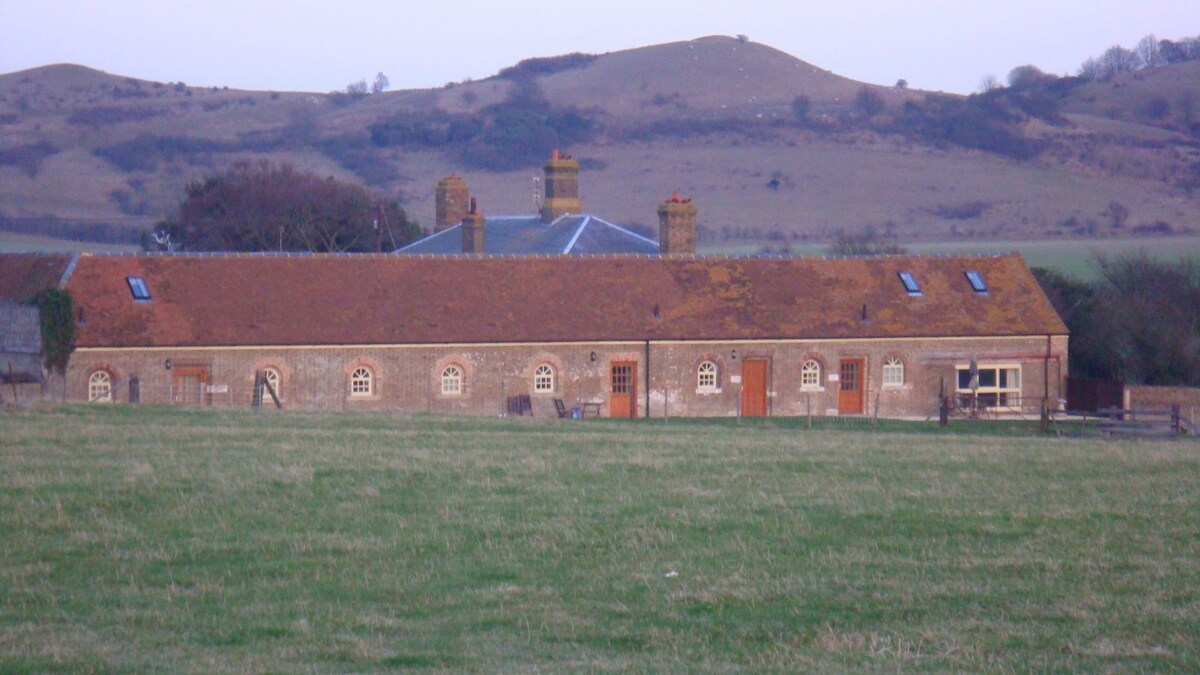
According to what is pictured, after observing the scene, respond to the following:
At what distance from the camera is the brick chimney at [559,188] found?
5128cm

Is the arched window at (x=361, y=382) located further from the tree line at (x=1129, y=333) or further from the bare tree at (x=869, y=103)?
the bare tree at (x=869, y=103)

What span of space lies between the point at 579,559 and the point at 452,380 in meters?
24.9

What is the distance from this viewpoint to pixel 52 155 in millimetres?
123062

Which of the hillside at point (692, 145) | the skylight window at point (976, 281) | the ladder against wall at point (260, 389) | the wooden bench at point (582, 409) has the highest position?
the hillside at point (692, 145)

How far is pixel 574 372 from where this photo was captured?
37406 millimetres

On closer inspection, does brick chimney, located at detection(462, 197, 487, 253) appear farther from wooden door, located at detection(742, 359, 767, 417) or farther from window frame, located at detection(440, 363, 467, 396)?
wooden door, located at detection(742, 359, 767, 417)

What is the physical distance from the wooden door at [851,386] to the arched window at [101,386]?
19902 millimetres

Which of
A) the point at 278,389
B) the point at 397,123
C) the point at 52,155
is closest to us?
the point at 278,389

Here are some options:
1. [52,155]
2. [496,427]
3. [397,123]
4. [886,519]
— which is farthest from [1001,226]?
[886,519]

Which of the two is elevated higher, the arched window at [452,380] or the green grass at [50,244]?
the green grass at [50,244]

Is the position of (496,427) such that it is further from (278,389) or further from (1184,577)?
(1184,577)

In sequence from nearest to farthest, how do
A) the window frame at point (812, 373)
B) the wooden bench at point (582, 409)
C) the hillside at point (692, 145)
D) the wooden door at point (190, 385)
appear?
the wooden door at point (190, 385)
the wooden bench at point (582, 409)
the window frame at point (812, 373)
the hillside at point (692, 145)

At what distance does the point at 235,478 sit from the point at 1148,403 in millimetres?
32588

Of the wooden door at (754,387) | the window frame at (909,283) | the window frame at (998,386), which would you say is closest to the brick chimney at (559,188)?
the window frame at (909,283)
